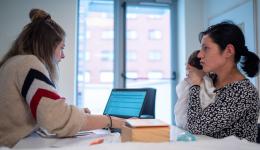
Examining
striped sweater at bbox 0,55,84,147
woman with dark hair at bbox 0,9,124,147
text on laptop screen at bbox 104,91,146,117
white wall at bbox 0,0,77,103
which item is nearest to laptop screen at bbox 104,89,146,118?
text on laptop screen at bbox 104,91,146,117

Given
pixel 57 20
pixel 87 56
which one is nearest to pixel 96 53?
pixel 87 56

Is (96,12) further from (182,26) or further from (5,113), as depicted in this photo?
(5,113)

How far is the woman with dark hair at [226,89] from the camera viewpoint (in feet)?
3.74

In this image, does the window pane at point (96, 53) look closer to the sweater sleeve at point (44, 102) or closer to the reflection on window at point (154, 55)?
the reflection on window at point (154, 55)

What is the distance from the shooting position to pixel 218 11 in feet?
9.16

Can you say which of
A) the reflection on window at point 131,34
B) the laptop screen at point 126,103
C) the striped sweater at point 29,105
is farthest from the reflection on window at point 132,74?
the striped sweater at point 29,105

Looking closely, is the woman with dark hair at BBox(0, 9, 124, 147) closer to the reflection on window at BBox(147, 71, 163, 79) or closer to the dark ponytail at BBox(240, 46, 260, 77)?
the dark ponytail at BBox(240, 46, 260, 77)

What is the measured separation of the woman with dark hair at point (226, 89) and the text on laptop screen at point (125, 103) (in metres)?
0.27

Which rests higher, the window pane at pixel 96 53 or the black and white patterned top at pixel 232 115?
the window pane at pixel 96 53

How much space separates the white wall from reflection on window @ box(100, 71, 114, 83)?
391 millimetres

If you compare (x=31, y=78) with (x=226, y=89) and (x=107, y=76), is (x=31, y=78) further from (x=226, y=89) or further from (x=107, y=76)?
(x=107, y=76)

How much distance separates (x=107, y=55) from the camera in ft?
10.4

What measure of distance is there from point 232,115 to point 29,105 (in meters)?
0.81

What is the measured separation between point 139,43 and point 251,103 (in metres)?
2.18
